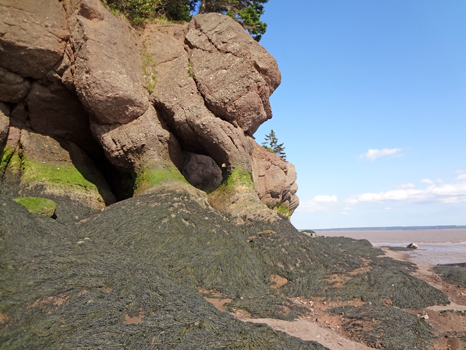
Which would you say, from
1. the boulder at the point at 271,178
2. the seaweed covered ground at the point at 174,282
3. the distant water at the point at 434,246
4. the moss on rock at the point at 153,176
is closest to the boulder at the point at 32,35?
the moss on rock at the point at 153,176

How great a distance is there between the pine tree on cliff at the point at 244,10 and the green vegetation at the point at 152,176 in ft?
42.2

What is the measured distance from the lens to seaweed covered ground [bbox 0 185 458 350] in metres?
5.42

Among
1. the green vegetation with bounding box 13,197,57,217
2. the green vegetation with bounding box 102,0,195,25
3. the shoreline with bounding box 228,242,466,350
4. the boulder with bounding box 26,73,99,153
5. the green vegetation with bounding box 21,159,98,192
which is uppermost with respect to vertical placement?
the green vegetation with bounding box 102,0,195,25

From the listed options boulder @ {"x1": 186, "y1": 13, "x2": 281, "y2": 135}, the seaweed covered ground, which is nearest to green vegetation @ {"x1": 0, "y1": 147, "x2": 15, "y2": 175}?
the seaweed covered ground

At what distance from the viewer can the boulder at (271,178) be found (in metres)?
21.6

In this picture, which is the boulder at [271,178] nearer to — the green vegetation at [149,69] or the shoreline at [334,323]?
the green vegetation at [149,69]

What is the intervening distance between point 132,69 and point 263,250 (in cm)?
994

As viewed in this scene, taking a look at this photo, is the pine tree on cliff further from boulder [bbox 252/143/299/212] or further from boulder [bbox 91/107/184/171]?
boulder [bbox 91/107/184/171]

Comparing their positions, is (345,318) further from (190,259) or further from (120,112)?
(120,112)

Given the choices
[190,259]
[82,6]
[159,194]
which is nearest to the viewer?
[190,259]

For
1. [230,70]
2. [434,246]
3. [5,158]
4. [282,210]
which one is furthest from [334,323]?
[434,246]

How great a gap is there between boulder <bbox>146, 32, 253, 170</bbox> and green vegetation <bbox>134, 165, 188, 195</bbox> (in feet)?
6.78

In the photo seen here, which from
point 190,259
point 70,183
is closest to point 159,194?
point 190,259

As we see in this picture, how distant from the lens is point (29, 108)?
14914mm
